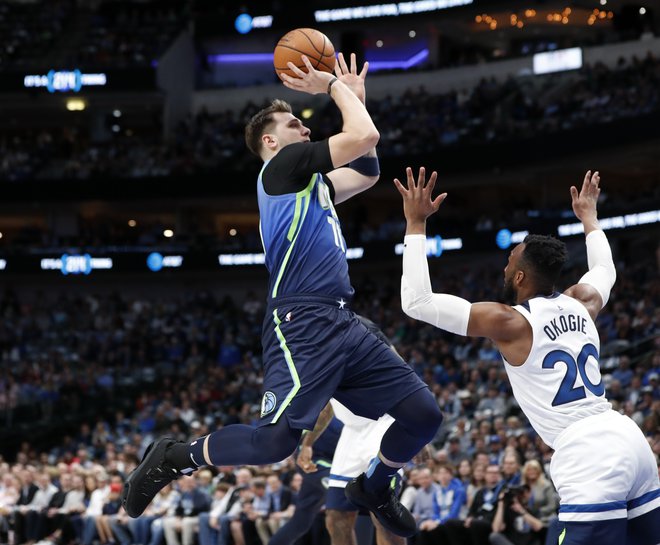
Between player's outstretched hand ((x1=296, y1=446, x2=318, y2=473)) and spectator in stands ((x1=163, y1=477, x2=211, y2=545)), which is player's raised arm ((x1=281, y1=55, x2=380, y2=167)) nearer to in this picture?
player's outstretched hand ((x1=296, y1=446, x2=318, y2=473))

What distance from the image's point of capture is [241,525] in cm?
1532

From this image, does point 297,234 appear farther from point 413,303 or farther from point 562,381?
point 562,381

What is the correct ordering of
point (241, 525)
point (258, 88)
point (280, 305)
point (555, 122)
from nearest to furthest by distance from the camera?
1. point (280, 305)
2. point (241, 525)
3. point (555, 122)
4. point (258, 88)

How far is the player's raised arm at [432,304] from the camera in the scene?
5.93 metres

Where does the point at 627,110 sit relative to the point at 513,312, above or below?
above

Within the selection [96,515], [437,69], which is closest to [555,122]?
[437,69]

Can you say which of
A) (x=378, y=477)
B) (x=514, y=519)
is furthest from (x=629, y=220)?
(x=378, y=477)

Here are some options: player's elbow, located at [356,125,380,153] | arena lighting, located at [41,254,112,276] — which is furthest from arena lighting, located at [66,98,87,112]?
player's elbow, located at [356,125,380,153]

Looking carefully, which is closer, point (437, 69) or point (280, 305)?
point (280, 305)

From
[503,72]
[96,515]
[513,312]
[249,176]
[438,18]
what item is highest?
[438,18]

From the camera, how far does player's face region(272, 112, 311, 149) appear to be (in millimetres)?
7055

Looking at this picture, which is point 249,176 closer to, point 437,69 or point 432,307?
point 437,69

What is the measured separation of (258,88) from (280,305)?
36623 millimetres

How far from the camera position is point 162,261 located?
38.7m
